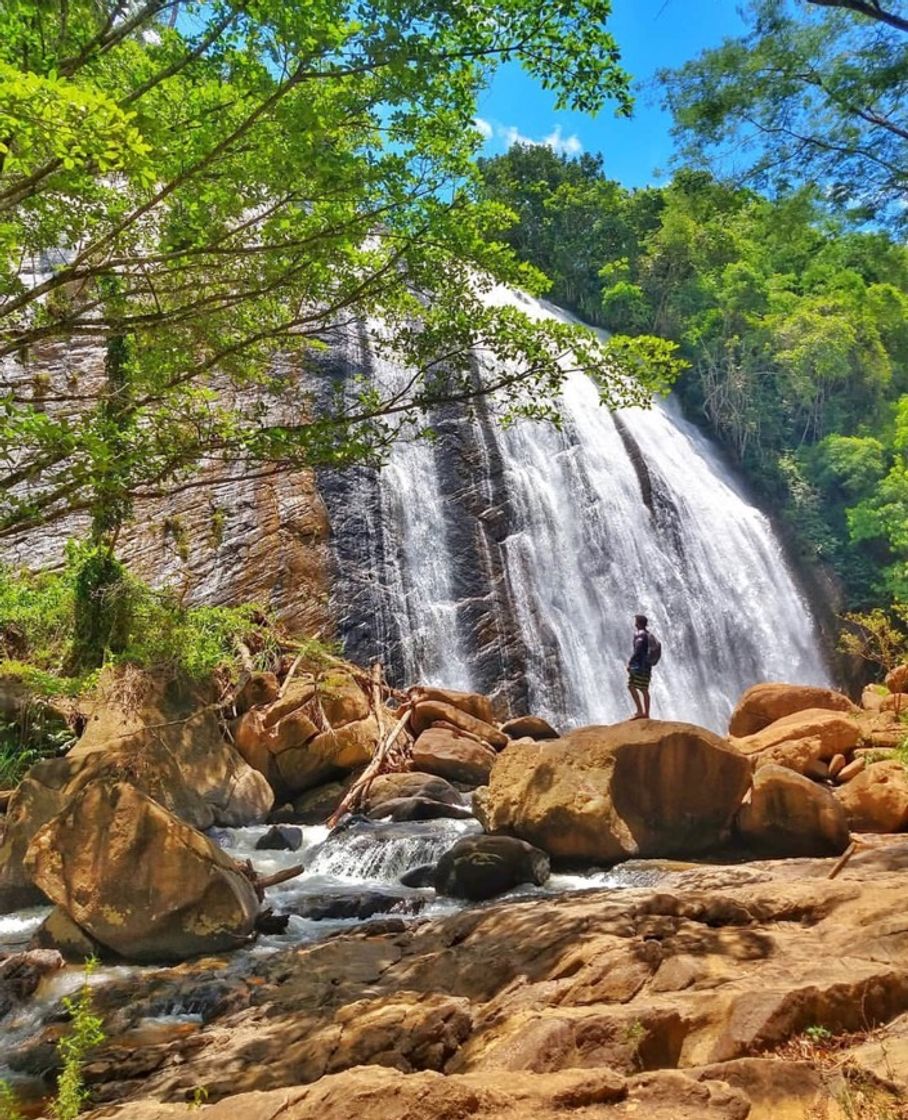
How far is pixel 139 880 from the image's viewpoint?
608cm

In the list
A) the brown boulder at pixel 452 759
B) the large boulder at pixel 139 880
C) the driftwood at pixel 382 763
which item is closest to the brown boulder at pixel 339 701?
the driftwood at pixel 382 763

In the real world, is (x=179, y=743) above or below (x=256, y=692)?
below

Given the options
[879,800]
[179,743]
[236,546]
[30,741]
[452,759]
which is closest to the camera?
[879,800]

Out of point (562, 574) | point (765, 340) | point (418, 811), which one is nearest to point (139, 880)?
point (418, 811)

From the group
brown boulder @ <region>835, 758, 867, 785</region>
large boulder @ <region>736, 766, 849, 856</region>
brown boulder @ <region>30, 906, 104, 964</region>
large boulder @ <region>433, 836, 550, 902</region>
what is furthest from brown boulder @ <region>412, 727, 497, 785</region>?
brown boulder @ <region>30, 906, 104, 964</region>

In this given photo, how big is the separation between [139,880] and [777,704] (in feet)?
36.8

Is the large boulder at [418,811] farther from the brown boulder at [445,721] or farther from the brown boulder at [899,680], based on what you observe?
the brown boulder at [899,680]

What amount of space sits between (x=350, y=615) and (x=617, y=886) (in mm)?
10842

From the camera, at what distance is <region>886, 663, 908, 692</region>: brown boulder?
13492 millimetres

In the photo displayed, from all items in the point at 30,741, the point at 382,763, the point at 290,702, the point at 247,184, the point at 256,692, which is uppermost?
the point at 247,184

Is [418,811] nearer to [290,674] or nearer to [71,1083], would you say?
[290,674]

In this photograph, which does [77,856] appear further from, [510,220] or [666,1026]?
A: [510,220]

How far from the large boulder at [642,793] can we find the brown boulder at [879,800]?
4.31 ft

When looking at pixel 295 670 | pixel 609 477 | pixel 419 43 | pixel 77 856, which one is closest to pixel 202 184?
pixel 419 43
